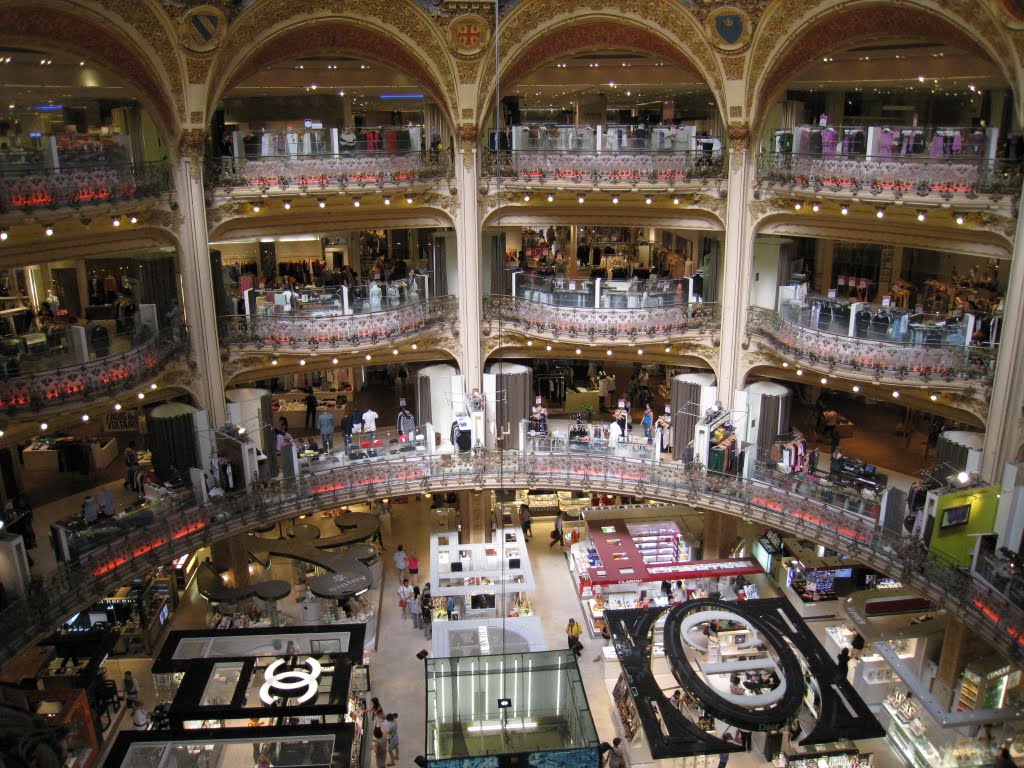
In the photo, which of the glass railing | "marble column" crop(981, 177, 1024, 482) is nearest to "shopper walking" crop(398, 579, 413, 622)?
the glass railing

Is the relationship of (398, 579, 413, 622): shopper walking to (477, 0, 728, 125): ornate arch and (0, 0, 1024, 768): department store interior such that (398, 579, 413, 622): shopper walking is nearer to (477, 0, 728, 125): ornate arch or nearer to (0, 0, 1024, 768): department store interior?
(0, 0, 1024, 768): department store interior

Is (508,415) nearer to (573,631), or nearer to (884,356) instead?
(573,631)

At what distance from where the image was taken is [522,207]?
27109mm

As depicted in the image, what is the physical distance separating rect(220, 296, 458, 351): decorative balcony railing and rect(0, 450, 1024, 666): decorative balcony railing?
355 centimetres

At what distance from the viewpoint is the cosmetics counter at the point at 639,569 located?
2411 centimetres

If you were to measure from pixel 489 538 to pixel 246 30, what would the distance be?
15.8m

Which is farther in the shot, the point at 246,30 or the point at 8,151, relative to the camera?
the point at 246,30

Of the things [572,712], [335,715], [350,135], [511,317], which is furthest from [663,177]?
[335,715]

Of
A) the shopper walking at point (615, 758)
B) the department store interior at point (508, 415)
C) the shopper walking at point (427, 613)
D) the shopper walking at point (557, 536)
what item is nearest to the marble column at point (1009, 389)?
the department store interior at point (508, 415)

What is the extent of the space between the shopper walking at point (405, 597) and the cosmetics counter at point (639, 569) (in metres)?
4.85

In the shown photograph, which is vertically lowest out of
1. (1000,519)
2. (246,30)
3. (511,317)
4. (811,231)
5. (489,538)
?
(489,538)

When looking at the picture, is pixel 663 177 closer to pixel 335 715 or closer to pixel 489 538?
pixel 489 538

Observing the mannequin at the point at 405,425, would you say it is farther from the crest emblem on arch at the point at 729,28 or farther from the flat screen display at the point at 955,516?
the flat screen display at the point at 955,516

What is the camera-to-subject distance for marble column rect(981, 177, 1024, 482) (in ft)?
64.2
